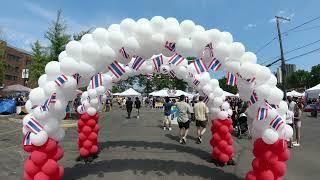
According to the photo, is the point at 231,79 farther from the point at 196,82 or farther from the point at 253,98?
the point at 196,82

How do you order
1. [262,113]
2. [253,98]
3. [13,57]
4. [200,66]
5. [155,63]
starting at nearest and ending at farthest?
[262,113]
[253,98]
[200,66]
[155,63]
[13,57]

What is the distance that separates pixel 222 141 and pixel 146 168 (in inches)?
96.4

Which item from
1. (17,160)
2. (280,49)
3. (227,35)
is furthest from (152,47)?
(280,49)

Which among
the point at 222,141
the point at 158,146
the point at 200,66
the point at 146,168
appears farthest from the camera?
the point at 158,146

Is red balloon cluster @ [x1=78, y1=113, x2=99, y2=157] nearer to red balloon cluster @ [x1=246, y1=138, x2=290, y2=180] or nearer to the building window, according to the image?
red balloon cluster @ [x1=246, y1=138, x2=290, y2=180]

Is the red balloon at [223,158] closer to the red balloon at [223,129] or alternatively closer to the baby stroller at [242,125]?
the red balloon at [223,129]

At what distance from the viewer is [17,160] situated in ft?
38.9

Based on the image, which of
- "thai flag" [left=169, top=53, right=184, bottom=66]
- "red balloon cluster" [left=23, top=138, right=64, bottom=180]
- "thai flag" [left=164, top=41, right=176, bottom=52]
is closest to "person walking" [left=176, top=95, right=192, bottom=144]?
"thai flag" [left=169, top=53, right=184, bottom=66]

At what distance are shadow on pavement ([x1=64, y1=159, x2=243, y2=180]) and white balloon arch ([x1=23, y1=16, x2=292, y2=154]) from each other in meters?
1.92

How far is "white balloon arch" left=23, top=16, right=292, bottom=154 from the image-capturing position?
318 inches

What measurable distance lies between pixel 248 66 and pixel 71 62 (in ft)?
12.4

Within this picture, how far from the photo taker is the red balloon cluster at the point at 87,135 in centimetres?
1193

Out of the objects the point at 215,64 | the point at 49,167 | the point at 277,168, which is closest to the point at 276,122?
the point at 277,168

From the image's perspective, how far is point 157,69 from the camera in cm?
972
